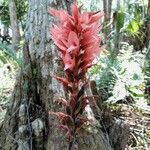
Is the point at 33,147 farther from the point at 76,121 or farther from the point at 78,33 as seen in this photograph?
the point at 78,33

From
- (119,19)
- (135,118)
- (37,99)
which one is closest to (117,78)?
(135,118)

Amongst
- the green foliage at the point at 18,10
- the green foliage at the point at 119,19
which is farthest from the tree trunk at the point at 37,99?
the green foliage at the point at 18,10

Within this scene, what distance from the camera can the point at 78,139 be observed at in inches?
96.0

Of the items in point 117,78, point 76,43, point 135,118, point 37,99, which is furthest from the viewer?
point 117,78

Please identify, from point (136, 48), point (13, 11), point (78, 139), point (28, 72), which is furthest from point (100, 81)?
point (13, 11)

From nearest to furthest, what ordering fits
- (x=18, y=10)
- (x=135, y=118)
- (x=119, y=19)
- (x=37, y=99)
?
(x=37, y=99) < (x=135, y=118) < (x=119, y=19) < (x=18, y=10)

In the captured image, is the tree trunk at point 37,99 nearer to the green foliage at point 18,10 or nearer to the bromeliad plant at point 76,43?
the bromeliad plant at point 76,43

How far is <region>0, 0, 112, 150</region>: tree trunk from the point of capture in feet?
8.36

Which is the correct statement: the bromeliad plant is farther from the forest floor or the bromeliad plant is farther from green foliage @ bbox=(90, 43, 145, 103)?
green foliage @ bbox=(90, 43, 145, 103)

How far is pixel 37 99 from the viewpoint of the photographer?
2.78m

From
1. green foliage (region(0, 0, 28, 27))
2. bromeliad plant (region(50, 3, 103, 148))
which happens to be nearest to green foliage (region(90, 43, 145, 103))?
bromeliad plant (region(50, 3, 103, 148))

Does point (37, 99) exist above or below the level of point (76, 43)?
below

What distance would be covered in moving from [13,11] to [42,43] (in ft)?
21.4

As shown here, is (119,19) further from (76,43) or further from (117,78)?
(76,43)
